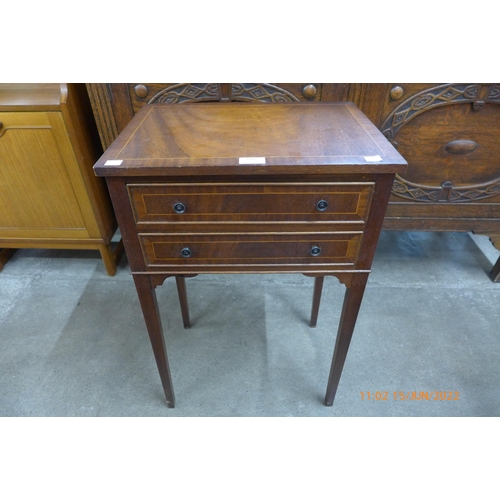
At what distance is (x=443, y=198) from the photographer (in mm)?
1411

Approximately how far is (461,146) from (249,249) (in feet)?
3.37

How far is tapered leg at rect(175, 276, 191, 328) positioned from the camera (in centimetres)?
132

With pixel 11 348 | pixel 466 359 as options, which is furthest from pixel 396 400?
pixel 11 348

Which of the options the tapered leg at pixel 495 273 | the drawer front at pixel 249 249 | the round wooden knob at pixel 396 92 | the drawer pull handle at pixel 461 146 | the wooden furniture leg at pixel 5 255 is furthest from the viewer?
the wooden furniture leg at pixel 5 255

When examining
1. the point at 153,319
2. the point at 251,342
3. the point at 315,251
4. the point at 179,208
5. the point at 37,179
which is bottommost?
the point at 251,342

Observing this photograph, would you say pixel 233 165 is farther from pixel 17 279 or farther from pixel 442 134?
pixel 17 279

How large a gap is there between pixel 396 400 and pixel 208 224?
957 millimetres

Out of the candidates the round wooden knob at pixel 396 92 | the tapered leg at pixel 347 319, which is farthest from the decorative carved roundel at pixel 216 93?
the tapered leg at pixel 347 319

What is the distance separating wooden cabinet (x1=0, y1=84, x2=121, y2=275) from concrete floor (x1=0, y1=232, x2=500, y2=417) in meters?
0.28

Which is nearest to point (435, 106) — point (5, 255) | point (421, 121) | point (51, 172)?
point (421, 121)

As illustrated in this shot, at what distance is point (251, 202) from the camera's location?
0.74 m

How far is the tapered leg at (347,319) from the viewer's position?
87 cm

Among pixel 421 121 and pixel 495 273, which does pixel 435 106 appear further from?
pixel 495 273

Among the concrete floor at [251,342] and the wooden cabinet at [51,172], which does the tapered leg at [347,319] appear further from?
the wooden cabinet at [51,172]
